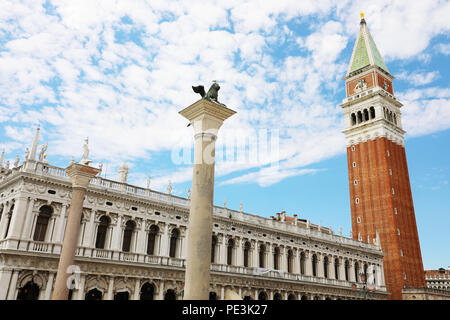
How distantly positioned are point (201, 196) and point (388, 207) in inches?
1996

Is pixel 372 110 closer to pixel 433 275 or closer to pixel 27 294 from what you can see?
pixel 27 294

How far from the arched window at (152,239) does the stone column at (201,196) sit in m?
19.8

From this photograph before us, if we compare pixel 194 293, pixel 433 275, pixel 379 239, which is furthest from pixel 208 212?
pixel 433 275

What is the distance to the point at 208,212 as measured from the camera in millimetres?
10242

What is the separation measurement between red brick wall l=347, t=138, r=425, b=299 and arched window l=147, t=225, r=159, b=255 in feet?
121

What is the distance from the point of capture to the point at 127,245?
2814cm

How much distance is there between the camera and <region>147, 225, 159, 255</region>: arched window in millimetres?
29203

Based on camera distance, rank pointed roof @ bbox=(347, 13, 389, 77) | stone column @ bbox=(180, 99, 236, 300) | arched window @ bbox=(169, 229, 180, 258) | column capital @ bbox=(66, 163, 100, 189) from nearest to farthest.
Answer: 1. stone column @ bbox=(180, 99, 236, 300)
2. column capital @ bbox=(66, 163, 100, 189)
3. arched window @ bbox=(169, 229, 180, 258)
4. pointed roof @ bbox=(347, 13, 389, 77)

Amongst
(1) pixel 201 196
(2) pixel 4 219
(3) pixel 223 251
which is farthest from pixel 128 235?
(1) pixel 201 196

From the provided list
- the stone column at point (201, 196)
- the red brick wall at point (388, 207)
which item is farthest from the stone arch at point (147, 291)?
the red brick wall at point (388, 207)

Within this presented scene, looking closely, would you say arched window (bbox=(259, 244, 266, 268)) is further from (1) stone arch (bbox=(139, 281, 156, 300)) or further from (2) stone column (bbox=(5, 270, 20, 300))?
(2) stone column (bbox=(5, 270, 20, 300))

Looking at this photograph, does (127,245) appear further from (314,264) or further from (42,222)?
(314,264)

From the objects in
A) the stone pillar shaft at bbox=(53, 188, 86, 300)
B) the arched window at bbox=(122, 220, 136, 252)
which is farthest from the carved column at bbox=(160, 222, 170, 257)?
the stone pillar shaft at bbox=(53, 188, 86, 300)

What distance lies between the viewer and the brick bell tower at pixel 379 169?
53344 mm
